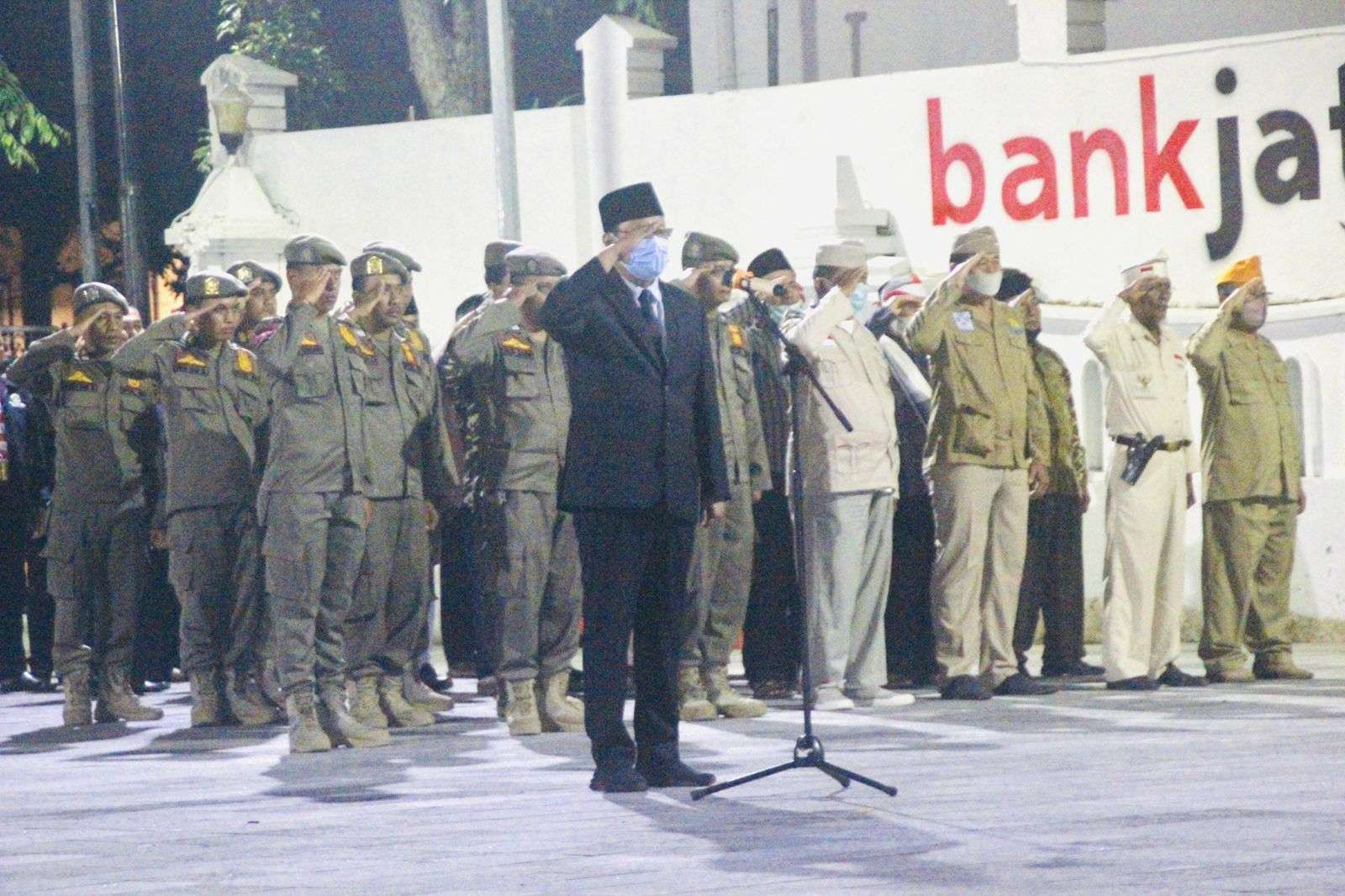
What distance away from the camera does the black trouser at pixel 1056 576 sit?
1288 cm

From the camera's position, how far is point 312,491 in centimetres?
1020

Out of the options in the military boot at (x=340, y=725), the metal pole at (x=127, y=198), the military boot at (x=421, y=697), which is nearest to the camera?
the military boot at (x=340, y=725)

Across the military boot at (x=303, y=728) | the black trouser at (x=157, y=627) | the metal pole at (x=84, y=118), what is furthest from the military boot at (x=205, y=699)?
the metal pole at (x=84, y=118)

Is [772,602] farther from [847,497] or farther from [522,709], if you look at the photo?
[522,709]

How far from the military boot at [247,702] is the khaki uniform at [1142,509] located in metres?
3.74

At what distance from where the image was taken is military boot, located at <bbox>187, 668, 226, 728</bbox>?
1141 cm

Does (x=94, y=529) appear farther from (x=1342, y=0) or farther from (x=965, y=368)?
(x=1342, y=0)

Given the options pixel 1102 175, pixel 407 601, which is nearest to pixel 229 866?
pixel 407 601

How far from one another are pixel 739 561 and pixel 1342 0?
896 centimetres

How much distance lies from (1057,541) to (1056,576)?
0.57 ft

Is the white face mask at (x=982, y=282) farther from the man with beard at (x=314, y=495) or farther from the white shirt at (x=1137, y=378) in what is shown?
the man with beard at (x=314, y=495)

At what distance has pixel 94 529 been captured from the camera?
11.9 m

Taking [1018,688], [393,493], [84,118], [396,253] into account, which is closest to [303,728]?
[393,493]

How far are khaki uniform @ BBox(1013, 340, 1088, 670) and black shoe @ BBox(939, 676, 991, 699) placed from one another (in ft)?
3.48
